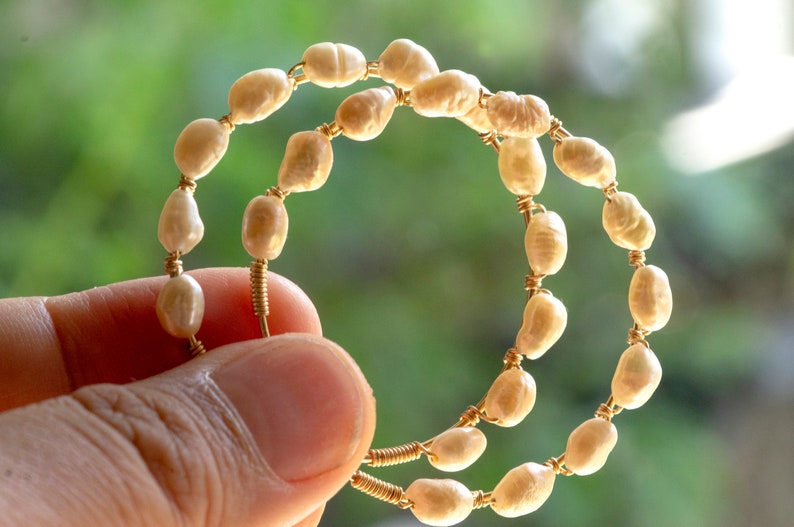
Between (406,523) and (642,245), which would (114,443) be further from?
(406,523)

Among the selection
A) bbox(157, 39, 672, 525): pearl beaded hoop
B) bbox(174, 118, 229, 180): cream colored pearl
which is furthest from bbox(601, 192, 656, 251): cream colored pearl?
bbox(174, 118, 229, 180): cream colored pearl

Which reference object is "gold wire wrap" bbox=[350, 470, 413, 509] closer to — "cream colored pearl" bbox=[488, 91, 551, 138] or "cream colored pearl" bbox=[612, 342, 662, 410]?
"cream colored pearl" bbox=[612, 342, 662, 410]

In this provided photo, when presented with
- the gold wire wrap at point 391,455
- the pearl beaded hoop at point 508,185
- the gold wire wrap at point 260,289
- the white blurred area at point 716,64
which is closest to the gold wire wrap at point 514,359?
the pearl beaded hoop at point 508,185

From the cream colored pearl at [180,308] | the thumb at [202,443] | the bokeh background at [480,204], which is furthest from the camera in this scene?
the bokeh background at [480,204]

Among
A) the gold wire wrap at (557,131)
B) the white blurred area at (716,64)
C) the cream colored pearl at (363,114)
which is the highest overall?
the white blurred area at (716,64)

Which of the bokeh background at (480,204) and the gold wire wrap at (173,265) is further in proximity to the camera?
the bokeh background at (480,204)

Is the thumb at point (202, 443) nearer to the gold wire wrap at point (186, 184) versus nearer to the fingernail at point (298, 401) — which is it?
the fingernail at point (298, 401)

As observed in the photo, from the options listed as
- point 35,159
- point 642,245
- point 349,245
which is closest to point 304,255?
point 349,245
